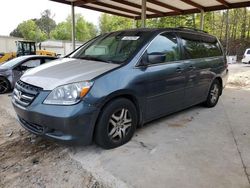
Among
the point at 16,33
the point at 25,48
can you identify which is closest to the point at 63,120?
the point at 25,48

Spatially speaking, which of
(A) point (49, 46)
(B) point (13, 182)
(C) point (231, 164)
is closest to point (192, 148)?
(C) point (231, 164)

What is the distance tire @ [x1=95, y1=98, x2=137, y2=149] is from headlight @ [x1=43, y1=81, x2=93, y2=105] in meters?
0.36

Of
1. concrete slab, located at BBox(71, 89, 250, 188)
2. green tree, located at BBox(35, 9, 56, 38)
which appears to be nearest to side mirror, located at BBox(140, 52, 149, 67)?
concrete slab, located at BBox(71, 89, 250, 188)

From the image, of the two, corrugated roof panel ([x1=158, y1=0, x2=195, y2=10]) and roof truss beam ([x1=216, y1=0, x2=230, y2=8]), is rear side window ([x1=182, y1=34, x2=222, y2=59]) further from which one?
corrugated roof panel ([x1=158, y1=0, x2=195, y2=10])

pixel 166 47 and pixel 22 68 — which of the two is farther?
pixel 22 68

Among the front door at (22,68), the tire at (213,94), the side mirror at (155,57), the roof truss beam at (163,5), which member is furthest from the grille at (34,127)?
the roof truss beam at (163,5)

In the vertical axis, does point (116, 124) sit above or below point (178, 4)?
below

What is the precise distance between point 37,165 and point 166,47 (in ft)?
8.29

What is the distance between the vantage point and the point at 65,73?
3.00m

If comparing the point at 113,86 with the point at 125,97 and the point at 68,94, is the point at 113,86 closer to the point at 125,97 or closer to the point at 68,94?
the point at 125,97

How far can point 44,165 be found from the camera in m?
2.75

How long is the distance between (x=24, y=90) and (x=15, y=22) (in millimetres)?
74216

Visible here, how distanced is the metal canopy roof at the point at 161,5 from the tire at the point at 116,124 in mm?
6874

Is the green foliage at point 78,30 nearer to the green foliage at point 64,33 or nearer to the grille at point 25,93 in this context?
the green foliage at point 64,33
